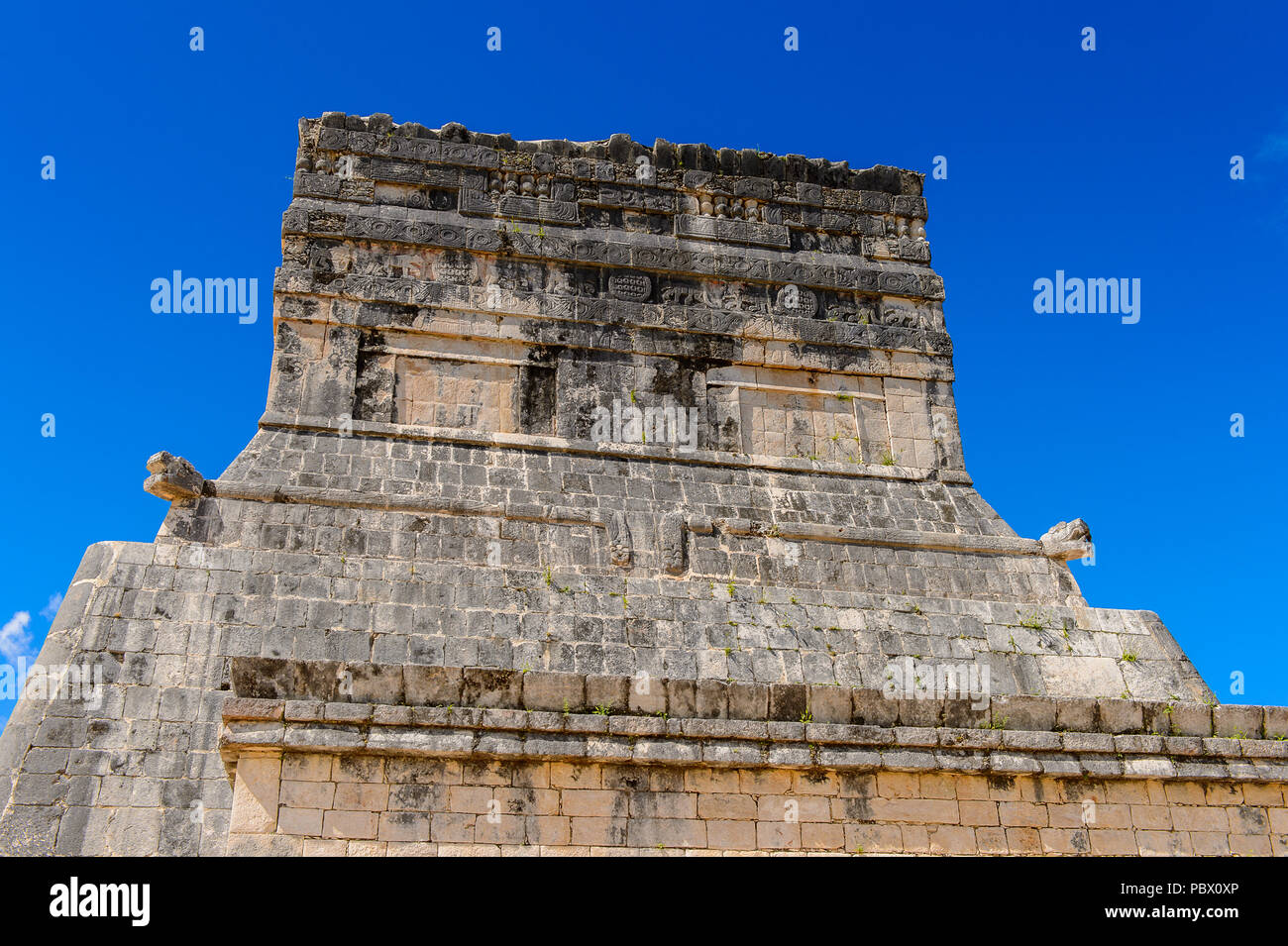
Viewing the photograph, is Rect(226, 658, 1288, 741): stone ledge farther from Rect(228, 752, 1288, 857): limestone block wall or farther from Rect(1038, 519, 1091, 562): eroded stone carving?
Rect(1038, 519, 1091, 562): eroded stone carving

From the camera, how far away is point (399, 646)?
9078 mm

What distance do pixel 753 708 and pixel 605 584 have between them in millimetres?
3104

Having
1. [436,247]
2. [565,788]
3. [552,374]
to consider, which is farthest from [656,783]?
[436,247]

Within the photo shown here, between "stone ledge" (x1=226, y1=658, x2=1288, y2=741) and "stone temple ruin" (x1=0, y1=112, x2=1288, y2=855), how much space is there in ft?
0.08

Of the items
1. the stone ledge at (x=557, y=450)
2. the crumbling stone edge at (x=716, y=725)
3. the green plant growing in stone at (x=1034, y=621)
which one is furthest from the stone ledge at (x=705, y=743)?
the stone ledge at (x=557, y=450)

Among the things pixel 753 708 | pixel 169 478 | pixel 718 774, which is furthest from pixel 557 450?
pixel 718 774

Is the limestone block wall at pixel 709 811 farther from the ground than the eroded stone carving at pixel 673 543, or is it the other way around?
the eroded stone carving at pixel 673 543

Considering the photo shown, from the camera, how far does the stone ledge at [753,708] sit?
6848 mm

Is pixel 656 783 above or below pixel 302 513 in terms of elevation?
below

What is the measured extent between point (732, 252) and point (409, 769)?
8.43m

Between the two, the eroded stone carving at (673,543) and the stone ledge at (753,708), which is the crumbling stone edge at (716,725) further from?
the eroded stone carving at (673,543)

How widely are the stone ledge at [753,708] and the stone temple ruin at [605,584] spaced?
0.02 meters

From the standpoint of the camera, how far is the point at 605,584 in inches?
407
